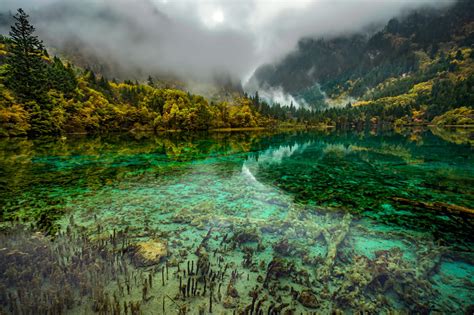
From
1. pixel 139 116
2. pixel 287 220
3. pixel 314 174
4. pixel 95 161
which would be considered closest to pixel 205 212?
pixel 287 220

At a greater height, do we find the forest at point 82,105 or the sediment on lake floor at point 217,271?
the forest at point 82,105

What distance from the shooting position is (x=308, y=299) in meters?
6.82

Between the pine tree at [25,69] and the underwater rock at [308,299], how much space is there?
3545 inches

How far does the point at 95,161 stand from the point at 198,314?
3049 centimetres

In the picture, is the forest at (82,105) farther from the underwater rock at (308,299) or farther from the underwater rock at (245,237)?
the underwater rock at (308,299)

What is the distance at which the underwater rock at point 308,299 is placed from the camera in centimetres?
669

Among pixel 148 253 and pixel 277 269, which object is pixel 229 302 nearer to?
pixel 277 269

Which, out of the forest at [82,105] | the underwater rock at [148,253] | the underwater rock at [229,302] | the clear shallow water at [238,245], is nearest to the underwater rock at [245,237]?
the clear shallow water at [238,245]

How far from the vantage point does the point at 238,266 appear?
28.1 feet

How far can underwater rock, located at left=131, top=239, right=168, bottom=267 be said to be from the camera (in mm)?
8422

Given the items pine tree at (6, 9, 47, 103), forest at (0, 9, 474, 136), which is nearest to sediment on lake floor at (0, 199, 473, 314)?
forest at (0, 9, 474, 136)

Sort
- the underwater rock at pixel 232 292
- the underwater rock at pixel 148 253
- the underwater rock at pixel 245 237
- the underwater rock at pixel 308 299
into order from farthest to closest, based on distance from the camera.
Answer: the underwater rock at pixel 245 237
the underwater rock at pixel 148 253
the underwater rock at pixel 232 292
the underwater rock at pixel 308 299

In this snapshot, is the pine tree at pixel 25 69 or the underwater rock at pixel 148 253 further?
the pine tree at pixel 25 69

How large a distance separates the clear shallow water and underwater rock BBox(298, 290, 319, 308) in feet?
0.10
